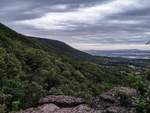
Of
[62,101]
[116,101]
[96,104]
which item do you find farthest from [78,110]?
[116,101]

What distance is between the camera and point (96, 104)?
67.7ft

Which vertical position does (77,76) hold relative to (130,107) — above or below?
below

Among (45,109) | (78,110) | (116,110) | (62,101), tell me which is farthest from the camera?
(62,101)

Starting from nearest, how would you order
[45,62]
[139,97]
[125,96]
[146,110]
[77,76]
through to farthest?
[146,110] → [139,97] → [125,96] → [45,62] → [77,76]

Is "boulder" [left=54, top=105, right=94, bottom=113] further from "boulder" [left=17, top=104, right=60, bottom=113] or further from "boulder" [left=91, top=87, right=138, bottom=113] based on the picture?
"boulder" [left=91, top=87, right=138, bottom=113]

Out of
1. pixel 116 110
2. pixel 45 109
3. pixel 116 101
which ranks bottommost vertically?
pixel 45 109

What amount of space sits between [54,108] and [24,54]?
146 m

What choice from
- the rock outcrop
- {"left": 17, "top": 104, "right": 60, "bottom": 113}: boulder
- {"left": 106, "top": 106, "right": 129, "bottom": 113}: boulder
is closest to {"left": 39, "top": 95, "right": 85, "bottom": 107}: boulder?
the rock outcrop

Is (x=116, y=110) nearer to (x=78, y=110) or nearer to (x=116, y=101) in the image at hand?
(x=116, y=101)

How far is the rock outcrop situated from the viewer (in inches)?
755

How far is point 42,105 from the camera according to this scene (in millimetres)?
20391

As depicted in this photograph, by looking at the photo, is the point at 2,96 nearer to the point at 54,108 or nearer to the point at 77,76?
the point at 54,108

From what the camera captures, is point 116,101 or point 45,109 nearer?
point 45,109

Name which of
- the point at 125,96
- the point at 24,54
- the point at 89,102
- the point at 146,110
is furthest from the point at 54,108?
the point at 24,54
